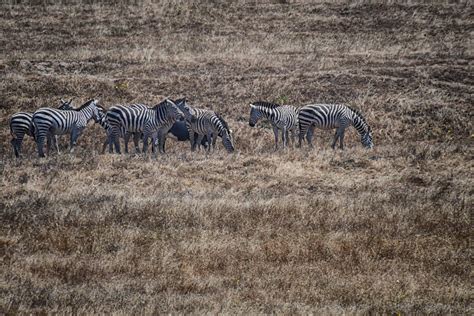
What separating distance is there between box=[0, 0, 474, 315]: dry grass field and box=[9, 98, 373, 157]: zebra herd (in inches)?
47.7

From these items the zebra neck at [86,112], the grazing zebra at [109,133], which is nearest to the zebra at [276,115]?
the grazing zebra at [109,133]

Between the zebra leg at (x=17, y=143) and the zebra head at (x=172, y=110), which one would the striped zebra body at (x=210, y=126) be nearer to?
the zebra head at (x=172, y=110)

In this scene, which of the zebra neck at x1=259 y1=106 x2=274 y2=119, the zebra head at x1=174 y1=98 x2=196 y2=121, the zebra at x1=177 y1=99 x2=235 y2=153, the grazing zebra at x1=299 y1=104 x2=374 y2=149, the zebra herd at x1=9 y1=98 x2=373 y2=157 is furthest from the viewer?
the grazing zebra at x1=299 y1=104 x2=374 y2=149

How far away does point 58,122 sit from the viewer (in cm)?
2275

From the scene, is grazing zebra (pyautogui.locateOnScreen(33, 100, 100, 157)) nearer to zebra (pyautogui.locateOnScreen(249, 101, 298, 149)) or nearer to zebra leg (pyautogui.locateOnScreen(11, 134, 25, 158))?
zebra leg (pyautogui.locateOnScreen(11, 134, 25, 158))

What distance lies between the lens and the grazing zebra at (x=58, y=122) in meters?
22.4

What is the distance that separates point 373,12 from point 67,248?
1680 inches

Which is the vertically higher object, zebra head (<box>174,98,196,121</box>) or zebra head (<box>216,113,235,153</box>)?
zebra head (<box>174,98,196,121</box>)

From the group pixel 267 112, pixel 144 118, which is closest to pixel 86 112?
pixel 144 118

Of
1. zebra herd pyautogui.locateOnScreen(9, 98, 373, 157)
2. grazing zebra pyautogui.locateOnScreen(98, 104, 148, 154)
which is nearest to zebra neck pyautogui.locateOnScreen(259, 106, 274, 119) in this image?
zebra herd pyautogui.locateOnScreen(9, 98, 373, 157)

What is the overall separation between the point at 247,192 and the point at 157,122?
733 cm

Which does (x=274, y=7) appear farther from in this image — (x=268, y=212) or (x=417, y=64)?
(x=268, y=212)

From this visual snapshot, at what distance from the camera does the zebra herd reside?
23062 mm

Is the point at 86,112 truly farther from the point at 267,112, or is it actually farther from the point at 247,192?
the point at 247,192
